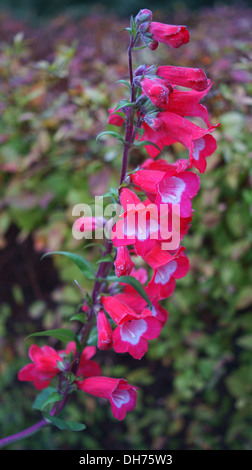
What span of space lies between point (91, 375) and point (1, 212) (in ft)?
4.56

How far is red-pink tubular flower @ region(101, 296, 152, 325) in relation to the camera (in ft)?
3.17

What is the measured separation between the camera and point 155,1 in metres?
8.23

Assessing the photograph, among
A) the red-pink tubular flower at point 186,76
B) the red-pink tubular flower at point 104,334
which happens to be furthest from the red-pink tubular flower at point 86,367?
the red-pink tubular flower at point 186,76

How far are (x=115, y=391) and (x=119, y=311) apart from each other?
0.28 metres

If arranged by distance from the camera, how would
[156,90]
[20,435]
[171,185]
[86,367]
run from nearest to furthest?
[156,90] < [171,185] < [20,435] < [86,367]

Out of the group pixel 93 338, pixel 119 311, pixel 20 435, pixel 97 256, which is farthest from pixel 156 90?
pixel 97 256

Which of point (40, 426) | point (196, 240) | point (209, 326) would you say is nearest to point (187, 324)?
point (209, 326)

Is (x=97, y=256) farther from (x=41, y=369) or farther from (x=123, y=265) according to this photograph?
(x=123, y=265)

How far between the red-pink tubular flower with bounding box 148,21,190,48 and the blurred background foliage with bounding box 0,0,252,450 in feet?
3.20

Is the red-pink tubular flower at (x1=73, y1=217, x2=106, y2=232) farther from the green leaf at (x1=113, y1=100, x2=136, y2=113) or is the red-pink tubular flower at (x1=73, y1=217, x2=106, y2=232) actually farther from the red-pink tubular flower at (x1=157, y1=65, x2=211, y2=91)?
the red-pink tubular flower at (x1=157, y1=65, x2=211, y2=91)

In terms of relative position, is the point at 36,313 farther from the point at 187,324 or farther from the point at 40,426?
the point at 40,426

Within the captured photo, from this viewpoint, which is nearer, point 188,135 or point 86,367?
point 188,135

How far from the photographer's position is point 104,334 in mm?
980

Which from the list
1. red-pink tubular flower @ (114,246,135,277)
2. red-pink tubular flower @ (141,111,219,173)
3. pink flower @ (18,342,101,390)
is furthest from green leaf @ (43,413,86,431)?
red-pink tubular flower @ (141,111,219,173)
